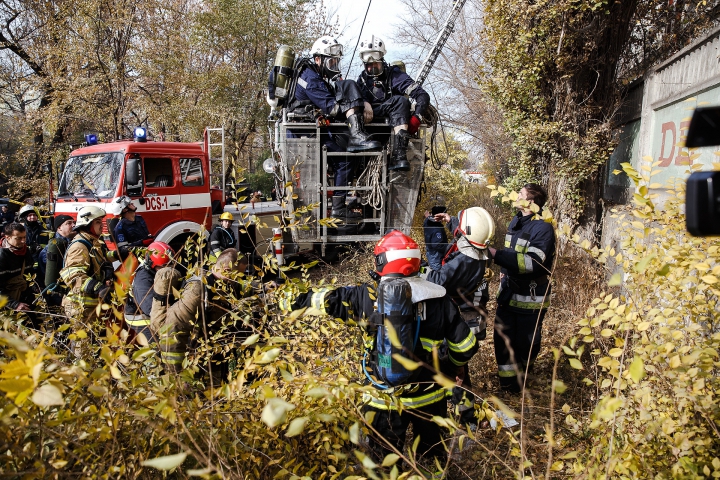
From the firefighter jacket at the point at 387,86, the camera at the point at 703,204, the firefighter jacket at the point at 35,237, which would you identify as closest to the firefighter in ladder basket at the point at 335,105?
the firefighter jacket at the point at 387,86

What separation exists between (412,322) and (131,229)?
5.15 meters

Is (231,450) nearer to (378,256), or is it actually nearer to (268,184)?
(378,256)

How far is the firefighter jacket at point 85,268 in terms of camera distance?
3727 millimetres

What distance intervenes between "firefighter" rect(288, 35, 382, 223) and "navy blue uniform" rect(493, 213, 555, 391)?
2.44 meters

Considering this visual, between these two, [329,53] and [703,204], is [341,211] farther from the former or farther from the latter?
[703,204]

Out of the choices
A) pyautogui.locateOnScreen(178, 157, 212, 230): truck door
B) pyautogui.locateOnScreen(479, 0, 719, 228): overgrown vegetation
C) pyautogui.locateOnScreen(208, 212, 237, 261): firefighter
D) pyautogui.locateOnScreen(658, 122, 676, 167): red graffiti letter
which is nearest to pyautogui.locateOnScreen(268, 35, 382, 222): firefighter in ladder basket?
pyautogui.locateOnScreen(208, 212, 237, 261): firefighter

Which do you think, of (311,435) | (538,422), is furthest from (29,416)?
(538,422)

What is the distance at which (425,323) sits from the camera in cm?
266

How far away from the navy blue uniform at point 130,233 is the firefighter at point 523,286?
4.68 metres

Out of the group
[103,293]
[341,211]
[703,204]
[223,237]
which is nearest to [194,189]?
[223,237]

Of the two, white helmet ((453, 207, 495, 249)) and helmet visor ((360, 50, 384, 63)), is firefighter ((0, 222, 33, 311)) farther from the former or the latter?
helmet visor ((360, 50, 384, 63))

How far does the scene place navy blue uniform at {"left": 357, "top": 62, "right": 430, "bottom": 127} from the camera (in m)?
5.86

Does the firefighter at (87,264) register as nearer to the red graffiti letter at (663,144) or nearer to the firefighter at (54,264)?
the firefighter at (54,264)

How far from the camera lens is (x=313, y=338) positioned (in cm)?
281
